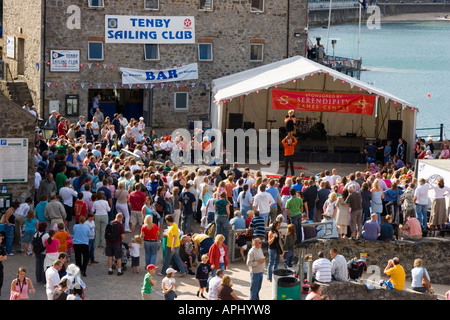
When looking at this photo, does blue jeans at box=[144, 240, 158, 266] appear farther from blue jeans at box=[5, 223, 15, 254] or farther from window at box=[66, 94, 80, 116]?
window at box=[66, 94, 80, 116]

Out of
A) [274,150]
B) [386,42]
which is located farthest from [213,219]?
[386,42]

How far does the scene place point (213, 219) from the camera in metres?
18.5

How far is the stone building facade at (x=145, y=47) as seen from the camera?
3020 centimetres

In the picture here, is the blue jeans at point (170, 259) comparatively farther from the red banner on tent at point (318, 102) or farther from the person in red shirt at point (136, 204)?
the red banner on tent at point (318, 102)

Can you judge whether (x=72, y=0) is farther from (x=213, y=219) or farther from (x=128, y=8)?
(x=213, y=219)

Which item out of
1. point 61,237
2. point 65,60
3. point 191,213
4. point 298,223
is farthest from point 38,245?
point 65,60

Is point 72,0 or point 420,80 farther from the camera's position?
point 420,80

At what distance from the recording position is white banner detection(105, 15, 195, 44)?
3086 centimetres

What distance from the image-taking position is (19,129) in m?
18.8

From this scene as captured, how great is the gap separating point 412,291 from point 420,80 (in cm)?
5767

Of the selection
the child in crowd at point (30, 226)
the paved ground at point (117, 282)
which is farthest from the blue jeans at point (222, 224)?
the child in crowd at point (30, 226)

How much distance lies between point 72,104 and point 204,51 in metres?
5.59

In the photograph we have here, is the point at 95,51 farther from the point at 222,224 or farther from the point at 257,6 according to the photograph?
the point at 222,224

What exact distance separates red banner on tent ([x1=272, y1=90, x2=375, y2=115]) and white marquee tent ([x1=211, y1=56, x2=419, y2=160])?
19.7 inches
